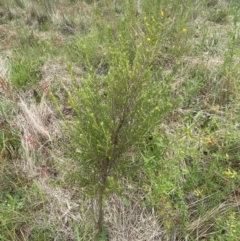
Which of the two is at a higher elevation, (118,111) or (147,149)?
(118,111)

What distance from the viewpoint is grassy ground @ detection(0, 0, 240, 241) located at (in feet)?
6.20

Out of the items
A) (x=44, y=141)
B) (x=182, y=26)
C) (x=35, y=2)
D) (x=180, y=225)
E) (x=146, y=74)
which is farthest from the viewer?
(x=35, y=2)

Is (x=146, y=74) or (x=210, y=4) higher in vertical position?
(x=146, y=74)

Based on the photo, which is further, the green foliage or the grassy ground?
the grassy ground

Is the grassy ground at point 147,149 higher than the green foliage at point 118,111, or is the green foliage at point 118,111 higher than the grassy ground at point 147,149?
the green foliage at point 118,111

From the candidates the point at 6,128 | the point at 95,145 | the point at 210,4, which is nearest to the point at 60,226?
the point at 95,145

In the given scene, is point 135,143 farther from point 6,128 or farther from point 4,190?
point 6,128

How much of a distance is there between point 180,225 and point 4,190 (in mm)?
1295

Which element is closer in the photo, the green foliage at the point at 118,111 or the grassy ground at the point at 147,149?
the green foliage at the point at 118,111

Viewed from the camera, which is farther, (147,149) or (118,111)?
(147,149)

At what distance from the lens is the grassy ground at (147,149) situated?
6.20 ft

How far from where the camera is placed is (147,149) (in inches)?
88.4

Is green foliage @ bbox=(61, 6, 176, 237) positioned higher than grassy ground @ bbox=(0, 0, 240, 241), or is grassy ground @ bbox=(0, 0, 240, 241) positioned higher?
green foliage @ bbox=(61, 6, 176, 237)

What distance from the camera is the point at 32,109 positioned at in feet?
8.70
